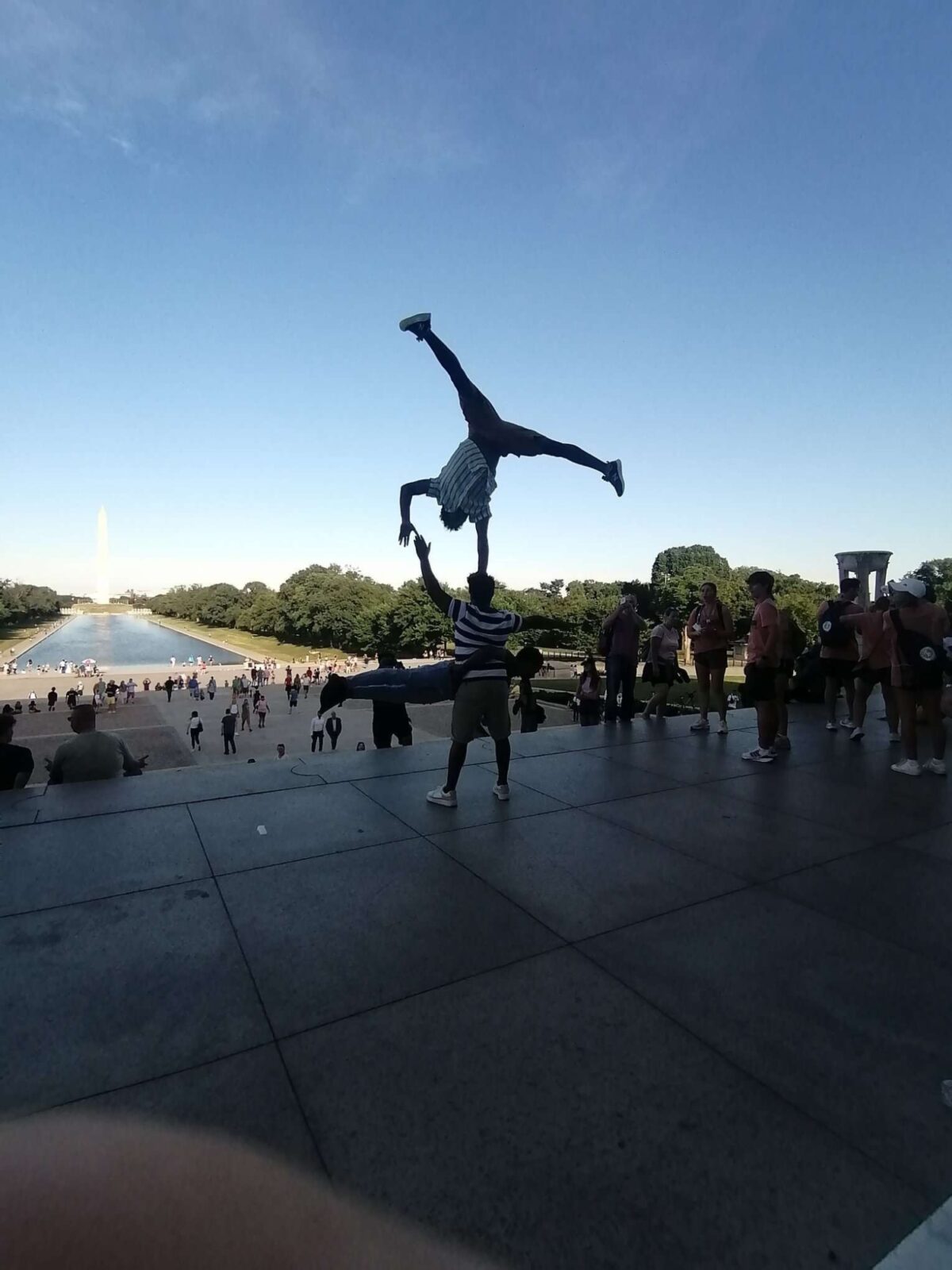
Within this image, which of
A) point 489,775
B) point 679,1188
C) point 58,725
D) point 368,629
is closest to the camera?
point 679,1188

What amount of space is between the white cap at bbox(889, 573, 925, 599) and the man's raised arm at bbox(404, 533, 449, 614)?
387 centimetres

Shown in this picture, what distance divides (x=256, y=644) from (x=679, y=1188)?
333 feet

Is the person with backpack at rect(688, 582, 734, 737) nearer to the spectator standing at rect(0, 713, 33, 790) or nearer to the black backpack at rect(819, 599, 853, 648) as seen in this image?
the black backpack at rect(819, 599, 853, 648)

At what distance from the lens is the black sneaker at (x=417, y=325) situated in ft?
34.2

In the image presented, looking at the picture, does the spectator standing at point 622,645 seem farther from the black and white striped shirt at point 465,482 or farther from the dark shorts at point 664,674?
the black and white striped shirt at point 465,482

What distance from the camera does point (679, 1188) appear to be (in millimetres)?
1711

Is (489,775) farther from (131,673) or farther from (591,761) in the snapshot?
(131,673)

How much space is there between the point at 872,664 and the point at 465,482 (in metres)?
6.81

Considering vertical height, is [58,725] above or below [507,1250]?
below

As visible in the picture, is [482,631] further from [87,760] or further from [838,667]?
[838,667]

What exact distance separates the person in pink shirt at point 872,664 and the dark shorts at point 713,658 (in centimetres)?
131

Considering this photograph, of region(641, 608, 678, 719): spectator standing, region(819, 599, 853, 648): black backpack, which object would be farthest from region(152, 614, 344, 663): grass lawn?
region(819, 599, 853, 648): black backpack

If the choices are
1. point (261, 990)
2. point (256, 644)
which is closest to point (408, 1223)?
point (261, 990)

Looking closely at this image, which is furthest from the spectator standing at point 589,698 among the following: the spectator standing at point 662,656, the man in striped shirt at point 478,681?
the man in striped shirt at point 478,681
